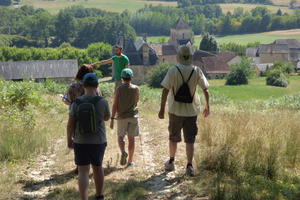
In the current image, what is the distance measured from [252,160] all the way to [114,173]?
6.86 ft

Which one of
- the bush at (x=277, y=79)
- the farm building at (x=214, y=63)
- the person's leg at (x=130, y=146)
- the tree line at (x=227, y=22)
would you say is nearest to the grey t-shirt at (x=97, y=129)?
the person's leg at (x=130, y=146)

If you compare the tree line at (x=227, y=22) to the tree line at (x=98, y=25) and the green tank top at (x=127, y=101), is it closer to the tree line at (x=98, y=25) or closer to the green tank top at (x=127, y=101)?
the tree line at (x=98, y=25)

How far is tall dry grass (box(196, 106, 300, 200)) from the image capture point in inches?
209

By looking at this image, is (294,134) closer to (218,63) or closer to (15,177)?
(15,177)

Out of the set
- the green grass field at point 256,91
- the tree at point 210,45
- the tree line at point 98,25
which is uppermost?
the tree line at point 98,25

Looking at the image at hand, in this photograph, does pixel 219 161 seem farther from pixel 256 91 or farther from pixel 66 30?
pixel 66 30

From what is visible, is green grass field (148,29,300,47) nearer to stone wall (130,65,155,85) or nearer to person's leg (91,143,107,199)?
stone wall (130,65,155,85)

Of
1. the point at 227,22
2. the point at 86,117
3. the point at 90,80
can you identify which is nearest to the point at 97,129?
the point at 86,117

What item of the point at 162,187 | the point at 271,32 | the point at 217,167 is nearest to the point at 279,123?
the point at 217,167

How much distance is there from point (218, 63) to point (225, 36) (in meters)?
65.3

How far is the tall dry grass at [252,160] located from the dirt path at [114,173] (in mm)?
482

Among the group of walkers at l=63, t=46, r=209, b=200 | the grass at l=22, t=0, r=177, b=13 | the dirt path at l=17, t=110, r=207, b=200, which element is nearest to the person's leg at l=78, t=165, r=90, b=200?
the group of walkers at l=63, t=46, r=209, b=200

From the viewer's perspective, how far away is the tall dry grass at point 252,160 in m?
5.30

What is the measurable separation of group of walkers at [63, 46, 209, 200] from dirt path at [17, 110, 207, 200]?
9.5 inches
